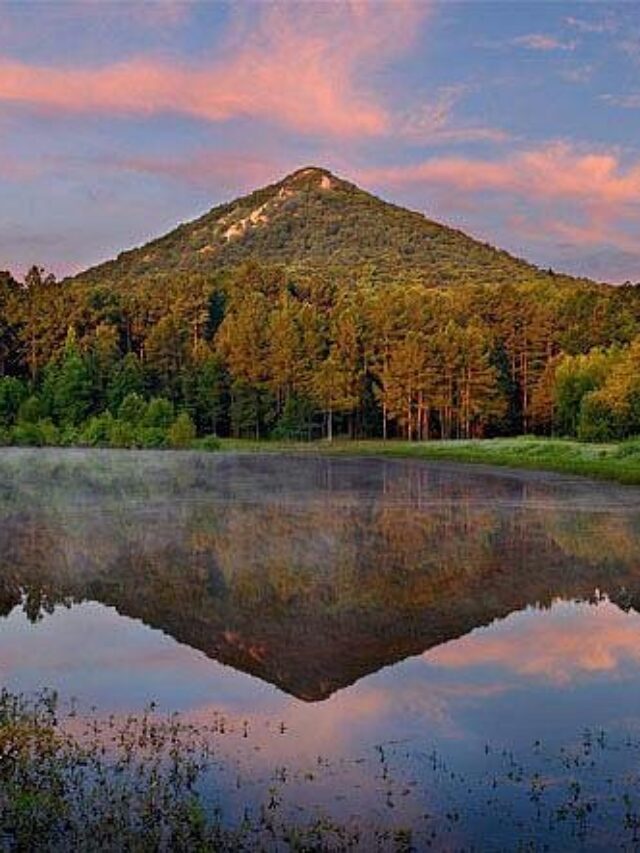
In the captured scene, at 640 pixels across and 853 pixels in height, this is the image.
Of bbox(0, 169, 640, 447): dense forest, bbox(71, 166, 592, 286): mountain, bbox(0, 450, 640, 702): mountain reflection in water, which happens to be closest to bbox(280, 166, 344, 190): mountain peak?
bbox(71, 166, 592, 286): mountain

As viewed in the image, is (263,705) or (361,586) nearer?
(263,705)

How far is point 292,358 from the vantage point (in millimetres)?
82562

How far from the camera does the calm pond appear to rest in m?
7.51

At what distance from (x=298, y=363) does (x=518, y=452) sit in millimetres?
30226

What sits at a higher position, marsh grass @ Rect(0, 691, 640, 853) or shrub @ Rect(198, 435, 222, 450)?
marsh grass @ Rect(0, 691, 640, 853)

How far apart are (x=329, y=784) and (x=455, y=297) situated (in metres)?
85.8

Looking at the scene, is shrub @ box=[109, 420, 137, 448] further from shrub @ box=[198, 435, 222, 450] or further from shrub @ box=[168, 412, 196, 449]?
shrub @ box=[198, 435, 222, 450]

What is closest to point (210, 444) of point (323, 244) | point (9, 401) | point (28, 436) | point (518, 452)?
point (28, 436)

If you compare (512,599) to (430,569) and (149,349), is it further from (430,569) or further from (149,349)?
(149,349)

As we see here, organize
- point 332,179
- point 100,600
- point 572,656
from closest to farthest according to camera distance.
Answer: point 572,656 < point 100,600 < point 332,179

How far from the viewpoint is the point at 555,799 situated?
24.2ft

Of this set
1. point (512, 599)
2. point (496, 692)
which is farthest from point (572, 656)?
point (512, 599)

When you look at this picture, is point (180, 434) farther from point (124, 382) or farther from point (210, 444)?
point (124, 382)

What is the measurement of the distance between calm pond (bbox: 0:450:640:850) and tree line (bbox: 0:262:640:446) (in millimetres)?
50288
